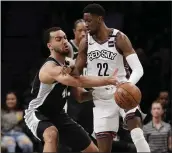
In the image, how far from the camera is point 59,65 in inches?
265

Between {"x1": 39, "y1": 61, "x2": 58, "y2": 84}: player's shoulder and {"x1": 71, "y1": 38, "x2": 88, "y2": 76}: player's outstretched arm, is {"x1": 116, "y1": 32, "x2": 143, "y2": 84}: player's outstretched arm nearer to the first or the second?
{"x1": 71, "y1": 38, "x2": 88, "y2": 76}: player's outstretched arm

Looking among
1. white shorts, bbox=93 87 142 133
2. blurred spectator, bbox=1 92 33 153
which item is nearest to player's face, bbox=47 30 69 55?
white shorts, bbox=93 87 142 133

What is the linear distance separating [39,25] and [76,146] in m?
5.17

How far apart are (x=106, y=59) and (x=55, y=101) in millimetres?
802

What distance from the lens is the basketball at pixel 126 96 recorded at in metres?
6.42

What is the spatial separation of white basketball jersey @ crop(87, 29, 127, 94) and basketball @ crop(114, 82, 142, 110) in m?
0.51

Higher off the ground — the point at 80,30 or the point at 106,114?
the point at 80,30

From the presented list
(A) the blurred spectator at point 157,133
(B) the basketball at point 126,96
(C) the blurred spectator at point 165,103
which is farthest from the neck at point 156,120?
(B) the basketball at point 126,96

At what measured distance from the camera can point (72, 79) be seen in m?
6.45

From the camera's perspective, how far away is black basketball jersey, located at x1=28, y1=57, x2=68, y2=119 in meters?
6.79

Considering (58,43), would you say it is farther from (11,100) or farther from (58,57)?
(11,100)

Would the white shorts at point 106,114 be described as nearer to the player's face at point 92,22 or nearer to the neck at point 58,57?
the neck at point 58,57

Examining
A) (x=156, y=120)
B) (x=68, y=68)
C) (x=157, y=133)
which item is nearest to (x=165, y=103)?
(x=156, y=120)

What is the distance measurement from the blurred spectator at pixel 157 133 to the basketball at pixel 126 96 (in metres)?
3.41
